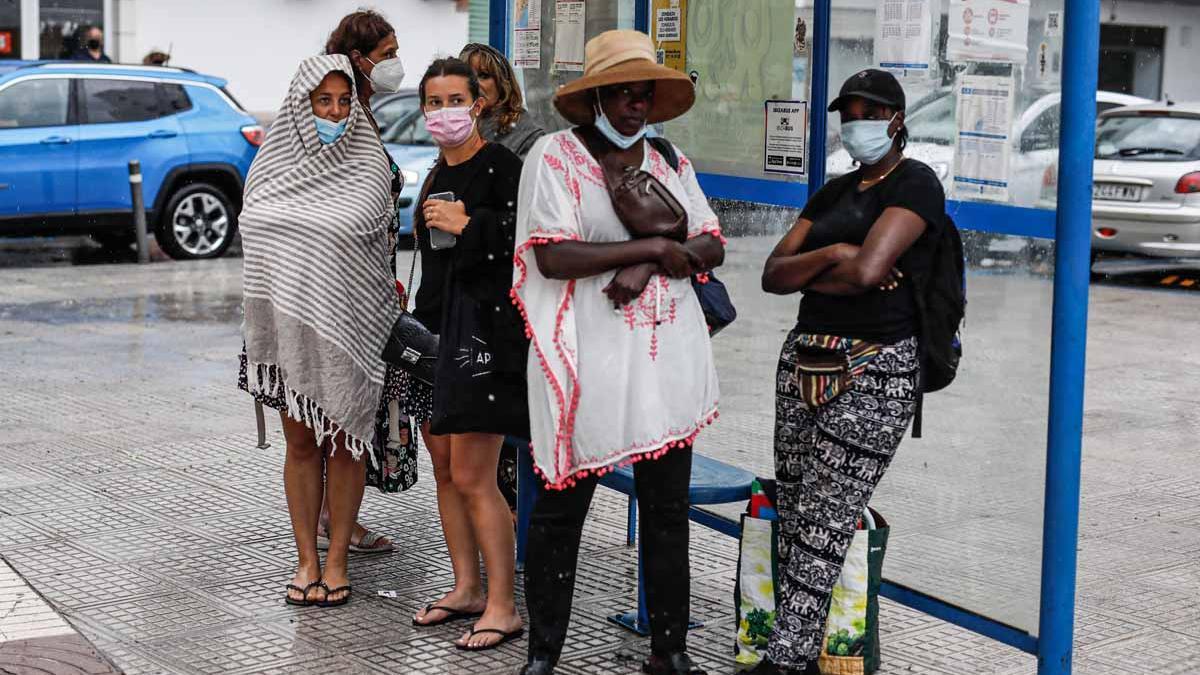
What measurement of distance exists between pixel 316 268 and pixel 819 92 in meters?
1.67

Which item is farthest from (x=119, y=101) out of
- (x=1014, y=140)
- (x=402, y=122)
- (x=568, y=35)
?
(x=1014, y=140)

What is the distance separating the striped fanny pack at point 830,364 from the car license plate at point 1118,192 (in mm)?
10251

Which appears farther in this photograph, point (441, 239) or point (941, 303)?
point (441, 239)

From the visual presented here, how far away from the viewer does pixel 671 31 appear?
5.66m

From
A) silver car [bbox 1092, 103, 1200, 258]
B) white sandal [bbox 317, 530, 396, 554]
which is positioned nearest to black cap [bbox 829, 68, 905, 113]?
white sandal [bbox 317, 530, 396, 554]

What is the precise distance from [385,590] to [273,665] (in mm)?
801

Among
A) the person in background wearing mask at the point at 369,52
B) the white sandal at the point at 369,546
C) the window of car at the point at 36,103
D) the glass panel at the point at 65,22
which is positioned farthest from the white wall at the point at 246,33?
the person in background wearing mask at the point at 369,52

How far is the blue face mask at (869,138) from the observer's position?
4164mm

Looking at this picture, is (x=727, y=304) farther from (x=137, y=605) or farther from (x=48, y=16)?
(x=48, y=16)

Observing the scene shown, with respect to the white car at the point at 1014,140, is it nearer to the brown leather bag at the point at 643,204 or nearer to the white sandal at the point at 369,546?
the brown leather bag at the point at 643,204

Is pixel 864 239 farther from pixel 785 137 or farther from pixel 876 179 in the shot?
pixel 785 137

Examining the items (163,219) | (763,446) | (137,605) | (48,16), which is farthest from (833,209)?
(48,16)

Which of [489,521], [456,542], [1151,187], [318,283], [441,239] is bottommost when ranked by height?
[456,542]

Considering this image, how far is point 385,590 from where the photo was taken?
5.43 m
